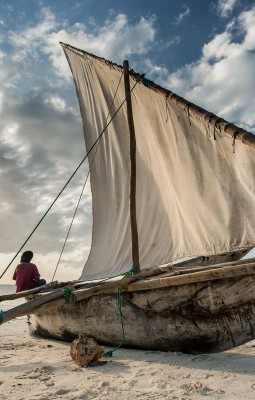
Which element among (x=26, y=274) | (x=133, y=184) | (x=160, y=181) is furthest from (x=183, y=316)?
(x=26, y=274)

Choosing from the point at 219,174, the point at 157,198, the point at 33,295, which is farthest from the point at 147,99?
the point at 33,295

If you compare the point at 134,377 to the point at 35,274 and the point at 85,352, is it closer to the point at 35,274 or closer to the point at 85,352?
the point at 85,352

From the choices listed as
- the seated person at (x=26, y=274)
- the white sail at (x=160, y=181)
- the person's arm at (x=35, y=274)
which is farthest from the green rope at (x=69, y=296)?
the person's arm at (x=35, y=274)

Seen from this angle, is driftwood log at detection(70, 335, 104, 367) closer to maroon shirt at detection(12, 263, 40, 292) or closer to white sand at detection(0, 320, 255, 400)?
white sand at detection(0, 320, 255, 400)

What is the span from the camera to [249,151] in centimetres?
549

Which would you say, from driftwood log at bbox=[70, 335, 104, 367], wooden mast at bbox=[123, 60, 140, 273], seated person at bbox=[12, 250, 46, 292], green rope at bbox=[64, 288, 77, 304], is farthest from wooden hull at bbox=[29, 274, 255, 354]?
seated person at bbox=[12, 250, 46, 292]

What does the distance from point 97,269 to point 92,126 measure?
415 cm

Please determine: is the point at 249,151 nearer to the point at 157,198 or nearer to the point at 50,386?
the point at 157,198

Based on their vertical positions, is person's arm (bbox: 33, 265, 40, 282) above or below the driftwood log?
above

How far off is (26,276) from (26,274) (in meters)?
0.05

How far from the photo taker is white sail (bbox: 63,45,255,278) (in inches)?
237

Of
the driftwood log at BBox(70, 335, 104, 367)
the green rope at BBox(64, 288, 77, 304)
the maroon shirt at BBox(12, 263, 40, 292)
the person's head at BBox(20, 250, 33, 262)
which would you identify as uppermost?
the person's head at BBox(20, 250, 33, 262)

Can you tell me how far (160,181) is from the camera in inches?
324

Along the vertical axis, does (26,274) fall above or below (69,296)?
above
